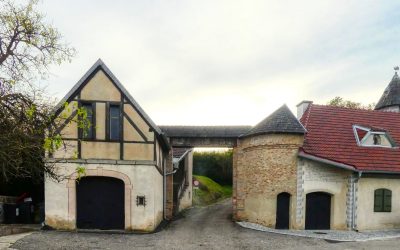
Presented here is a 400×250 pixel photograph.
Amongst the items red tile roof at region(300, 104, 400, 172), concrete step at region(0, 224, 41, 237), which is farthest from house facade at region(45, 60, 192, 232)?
red tile roof at region(300, 104, 400, 172)

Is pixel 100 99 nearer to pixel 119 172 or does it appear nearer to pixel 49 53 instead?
pixel 119 172

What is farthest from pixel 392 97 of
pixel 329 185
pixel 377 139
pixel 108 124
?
pixel 108 124

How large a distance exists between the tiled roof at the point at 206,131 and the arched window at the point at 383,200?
6903mm

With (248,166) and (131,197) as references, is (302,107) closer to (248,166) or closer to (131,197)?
(248,166)

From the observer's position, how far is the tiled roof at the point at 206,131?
18.0 m

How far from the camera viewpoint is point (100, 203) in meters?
14.4

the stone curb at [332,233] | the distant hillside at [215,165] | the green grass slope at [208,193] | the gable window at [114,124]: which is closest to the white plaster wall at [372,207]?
the stone curb at [332,233]

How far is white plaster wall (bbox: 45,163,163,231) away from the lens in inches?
549

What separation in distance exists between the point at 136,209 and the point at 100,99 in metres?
4.88

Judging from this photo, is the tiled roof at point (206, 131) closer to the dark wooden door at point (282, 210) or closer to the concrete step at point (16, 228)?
the dark wooden door at point (282, 210)

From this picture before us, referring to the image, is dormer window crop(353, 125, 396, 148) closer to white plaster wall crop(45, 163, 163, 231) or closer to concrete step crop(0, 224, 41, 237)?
white plaster wall crop(45, 163, 163, 231)

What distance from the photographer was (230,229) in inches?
603

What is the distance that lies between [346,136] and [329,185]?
128 inches

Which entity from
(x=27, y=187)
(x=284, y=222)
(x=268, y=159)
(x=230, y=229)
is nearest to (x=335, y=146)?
(x=268, y=159)
